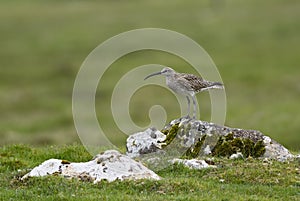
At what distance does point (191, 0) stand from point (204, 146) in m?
79.4

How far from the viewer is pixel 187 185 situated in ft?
44.9

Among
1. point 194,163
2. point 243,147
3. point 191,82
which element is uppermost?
point 191,82

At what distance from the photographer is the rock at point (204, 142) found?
54.2 ft

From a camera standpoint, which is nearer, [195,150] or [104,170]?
[104,170]

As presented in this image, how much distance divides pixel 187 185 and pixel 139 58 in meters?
51.0

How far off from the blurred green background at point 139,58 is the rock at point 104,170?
16590 mm

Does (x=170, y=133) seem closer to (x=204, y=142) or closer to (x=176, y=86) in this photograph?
(x=204, y=142)

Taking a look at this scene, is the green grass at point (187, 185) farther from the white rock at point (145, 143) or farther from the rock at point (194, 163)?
the white rock at point (145, 143)

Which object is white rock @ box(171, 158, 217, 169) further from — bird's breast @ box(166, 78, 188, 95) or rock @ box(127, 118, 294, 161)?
bird's breast @ box(166, 78, 188, 95)

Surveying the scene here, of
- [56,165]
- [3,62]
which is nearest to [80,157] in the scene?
[56,165]

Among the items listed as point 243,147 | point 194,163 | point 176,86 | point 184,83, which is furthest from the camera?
point 176,86

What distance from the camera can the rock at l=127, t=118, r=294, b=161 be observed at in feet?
54.2

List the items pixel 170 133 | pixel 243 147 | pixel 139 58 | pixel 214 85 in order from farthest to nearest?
pixel 139 58, pixel 214 85, pixel 170 133, pixel 243 147

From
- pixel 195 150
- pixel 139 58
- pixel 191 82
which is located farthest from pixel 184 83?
pixel 139 58
